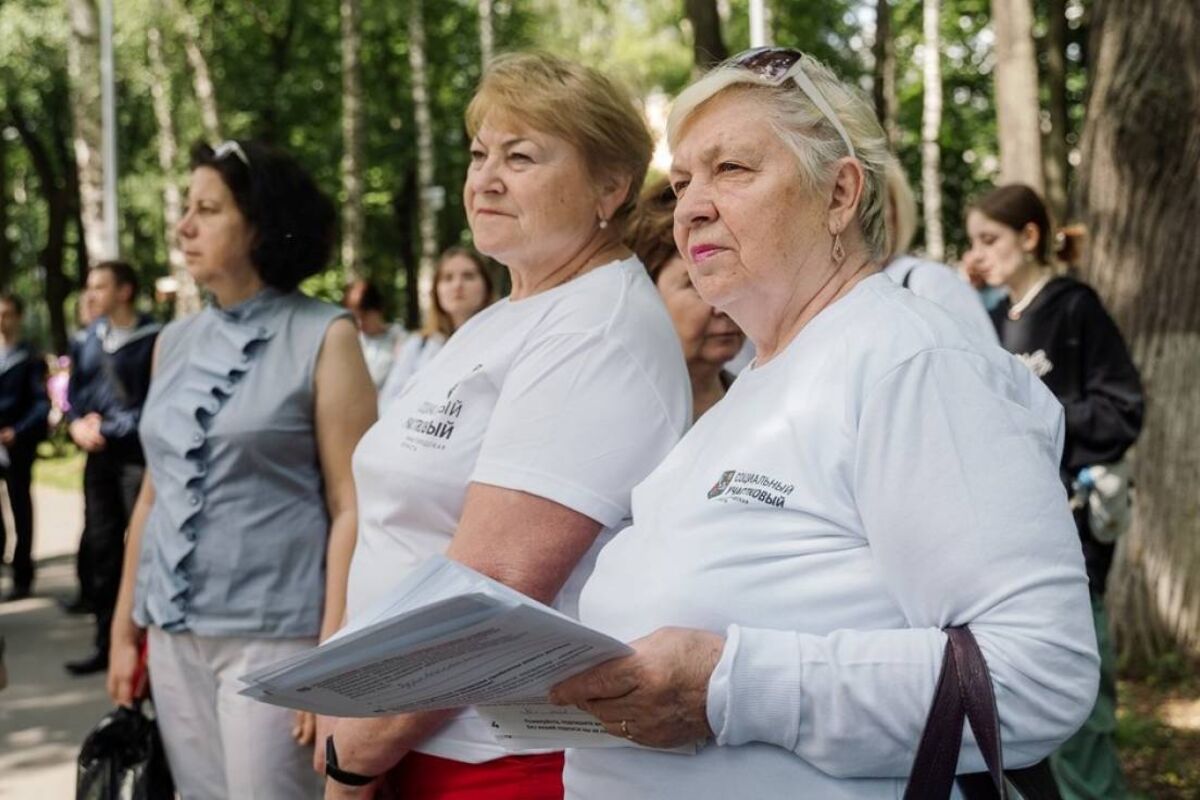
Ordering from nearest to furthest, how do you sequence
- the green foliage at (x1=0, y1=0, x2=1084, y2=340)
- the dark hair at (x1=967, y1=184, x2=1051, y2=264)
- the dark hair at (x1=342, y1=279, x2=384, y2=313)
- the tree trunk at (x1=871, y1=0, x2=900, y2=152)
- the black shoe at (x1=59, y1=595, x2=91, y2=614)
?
the dark hair at (x1=967, y1=184, x2=1051, y2=264)
the black shoe at (x1=59, y1=595, x2=91, y2=614)
the dark hair at (x1=342, y1=279, x2=384, y2=313)
the tree trunk at (x1=871, y1=0, x2=900, y2=152)
the green foliage at (x1=0, y1=0, x2=1084, y2=340)

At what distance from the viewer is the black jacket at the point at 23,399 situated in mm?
10234

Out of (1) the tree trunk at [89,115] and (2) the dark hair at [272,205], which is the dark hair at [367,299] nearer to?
(1) the tree trunk at [89,115]

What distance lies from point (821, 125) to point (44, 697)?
21.4ft

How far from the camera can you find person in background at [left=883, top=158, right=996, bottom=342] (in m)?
4.05

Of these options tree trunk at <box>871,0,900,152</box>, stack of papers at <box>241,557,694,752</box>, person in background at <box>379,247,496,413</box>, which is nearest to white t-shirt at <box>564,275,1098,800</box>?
stack of papers at <box>241,557,694,752</box>

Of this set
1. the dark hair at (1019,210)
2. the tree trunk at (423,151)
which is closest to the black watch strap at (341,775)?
the dark hair at (1019,210)

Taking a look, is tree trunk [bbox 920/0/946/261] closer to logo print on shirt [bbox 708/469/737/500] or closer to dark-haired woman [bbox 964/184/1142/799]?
dark-haired woman [bbox 964/184/1142/799]

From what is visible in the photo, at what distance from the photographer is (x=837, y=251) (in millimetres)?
1983

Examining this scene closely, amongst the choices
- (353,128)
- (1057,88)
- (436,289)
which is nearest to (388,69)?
(353,128)

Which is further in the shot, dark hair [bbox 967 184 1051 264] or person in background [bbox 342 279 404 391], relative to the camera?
person in background [bbox 342 279 404 391]

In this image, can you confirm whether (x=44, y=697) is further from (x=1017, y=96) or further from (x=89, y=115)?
(x=89, y=115)

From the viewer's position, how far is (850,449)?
1761 millimetres

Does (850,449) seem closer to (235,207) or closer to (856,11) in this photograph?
(235,207)

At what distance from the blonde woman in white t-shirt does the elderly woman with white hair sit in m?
0.23
